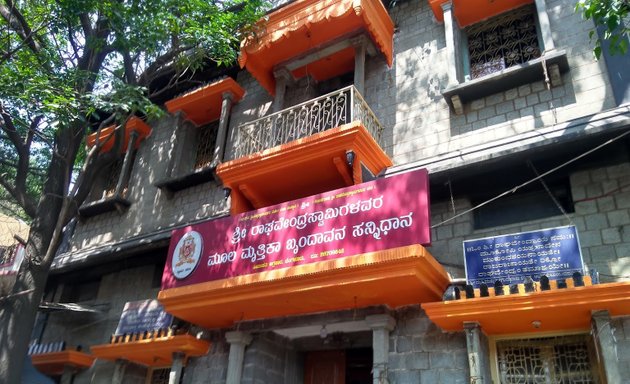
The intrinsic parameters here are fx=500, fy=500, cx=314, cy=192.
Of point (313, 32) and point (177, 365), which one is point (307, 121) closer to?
point (313, 32)

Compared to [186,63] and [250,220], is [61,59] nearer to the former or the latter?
[186,63]

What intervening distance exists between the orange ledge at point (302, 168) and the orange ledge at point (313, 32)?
2.57 metres

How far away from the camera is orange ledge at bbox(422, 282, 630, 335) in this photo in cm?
541

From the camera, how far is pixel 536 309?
223 inches

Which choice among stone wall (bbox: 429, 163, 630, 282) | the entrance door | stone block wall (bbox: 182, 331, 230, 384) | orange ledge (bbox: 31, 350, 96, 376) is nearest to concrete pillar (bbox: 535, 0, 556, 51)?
stone wall (bbox: 429, 163, 630, 282)

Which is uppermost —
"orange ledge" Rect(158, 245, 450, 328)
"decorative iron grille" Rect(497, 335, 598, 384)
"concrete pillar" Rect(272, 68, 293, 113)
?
"concrete pillar" Rect(272, 68, 293, 113)

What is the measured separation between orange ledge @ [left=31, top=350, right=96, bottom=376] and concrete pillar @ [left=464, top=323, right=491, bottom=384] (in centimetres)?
768

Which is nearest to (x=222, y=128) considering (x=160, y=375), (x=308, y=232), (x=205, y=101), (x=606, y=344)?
(x=205, y=101)

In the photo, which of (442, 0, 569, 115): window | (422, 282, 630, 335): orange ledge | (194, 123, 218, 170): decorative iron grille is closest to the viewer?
(422, 282, 630, 335): orange ledge

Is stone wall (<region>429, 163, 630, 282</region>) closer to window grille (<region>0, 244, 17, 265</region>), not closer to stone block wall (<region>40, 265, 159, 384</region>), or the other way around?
stone block wall (<region>40, 265, 159, 384</region>)

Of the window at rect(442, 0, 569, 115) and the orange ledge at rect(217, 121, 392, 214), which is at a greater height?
the window at rect(442, 0, 569, 115)

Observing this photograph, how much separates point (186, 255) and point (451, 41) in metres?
5.84

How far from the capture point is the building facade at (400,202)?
626 centimetres

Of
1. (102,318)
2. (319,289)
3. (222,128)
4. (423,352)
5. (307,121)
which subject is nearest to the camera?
(423,352)
